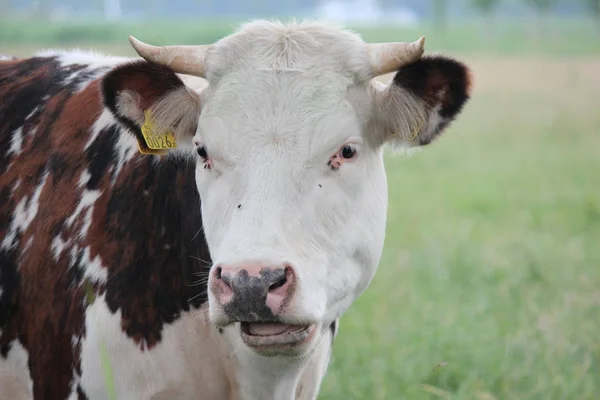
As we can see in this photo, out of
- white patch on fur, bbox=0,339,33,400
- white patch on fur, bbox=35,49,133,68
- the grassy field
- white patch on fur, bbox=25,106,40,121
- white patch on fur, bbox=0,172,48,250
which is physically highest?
white patch on fur, bbox=35,49,133,68

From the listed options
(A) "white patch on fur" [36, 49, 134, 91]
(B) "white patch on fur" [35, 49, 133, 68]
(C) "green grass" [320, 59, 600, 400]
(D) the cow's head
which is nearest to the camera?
(D) the cow's head

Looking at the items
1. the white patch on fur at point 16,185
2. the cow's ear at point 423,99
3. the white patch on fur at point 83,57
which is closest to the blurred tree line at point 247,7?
the white patch on fur at point 83,57

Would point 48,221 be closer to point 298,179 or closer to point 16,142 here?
point 16,142

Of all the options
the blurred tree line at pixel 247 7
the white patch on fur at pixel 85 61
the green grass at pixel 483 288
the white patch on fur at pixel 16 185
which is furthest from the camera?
the blurred tree line at pixel 247 7

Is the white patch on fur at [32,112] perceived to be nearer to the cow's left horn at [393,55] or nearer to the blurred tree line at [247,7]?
the cow's left horn at [393,55]

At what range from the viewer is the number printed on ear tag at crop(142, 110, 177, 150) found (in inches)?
143

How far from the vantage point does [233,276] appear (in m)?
2.91

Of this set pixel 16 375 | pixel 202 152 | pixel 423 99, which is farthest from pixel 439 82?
pixel 16 375

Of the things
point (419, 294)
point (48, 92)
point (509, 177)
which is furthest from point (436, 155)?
point (48, 92)

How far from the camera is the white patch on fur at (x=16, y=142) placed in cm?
407

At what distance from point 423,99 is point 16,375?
198 centimetres

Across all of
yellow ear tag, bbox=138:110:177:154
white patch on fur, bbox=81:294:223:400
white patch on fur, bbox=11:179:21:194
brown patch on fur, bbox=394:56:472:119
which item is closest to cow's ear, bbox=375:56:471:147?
brown patch on fur, bbox=394:56:472:119

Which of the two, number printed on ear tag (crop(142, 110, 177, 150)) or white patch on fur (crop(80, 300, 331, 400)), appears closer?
white patch on fur (crop(80, 300, 331, 400))

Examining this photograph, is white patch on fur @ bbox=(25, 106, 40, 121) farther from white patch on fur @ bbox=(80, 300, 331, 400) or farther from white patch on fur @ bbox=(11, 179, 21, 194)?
white patch on fur @ bbox=(80, 300, 331, 400)
